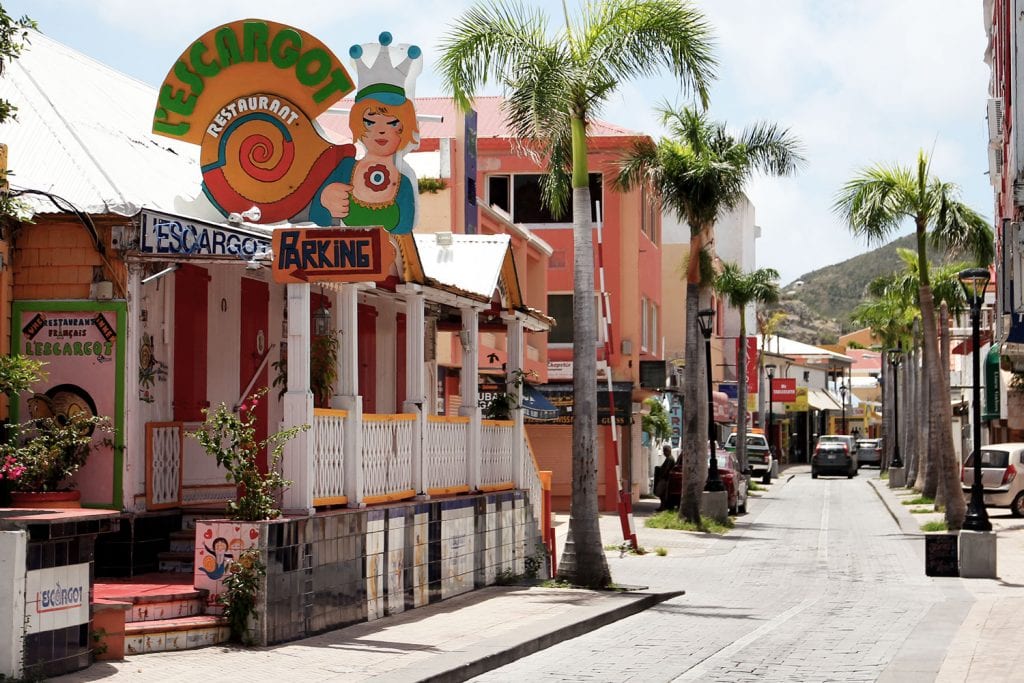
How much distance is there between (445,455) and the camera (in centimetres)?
1877

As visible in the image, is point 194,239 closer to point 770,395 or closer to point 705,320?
point 705,320

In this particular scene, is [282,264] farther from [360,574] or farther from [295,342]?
[360,574]

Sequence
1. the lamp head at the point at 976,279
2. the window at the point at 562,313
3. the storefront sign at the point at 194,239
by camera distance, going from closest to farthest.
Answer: the storefront sign at the point at 194,239, the lamp head at the point at 976,279, the window at the point at 562,313

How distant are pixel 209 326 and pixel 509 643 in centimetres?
535

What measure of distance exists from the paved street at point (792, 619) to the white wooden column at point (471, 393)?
2.87 metres

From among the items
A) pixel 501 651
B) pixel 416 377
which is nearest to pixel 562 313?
pixel 416 377

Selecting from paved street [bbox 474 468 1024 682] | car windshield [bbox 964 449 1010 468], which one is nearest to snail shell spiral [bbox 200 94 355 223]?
paved street [bbox 474 468 1024 682]

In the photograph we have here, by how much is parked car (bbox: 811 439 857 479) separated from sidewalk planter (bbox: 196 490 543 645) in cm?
5332

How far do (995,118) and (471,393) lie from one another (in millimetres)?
16813

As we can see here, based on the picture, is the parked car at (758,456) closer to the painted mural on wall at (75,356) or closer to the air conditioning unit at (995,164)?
the air conditioning unit at (995,164)

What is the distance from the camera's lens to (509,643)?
13969 mm

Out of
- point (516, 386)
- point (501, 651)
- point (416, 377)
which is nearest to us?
point (501, 651)

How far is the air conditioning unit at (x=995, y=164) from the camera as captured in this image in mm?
33969

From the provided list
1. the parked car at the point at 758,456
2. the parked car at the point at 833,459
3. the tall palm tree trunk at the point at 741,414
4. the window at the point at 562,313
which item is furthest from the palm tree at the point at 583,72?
the parked car at the point at 833,459
